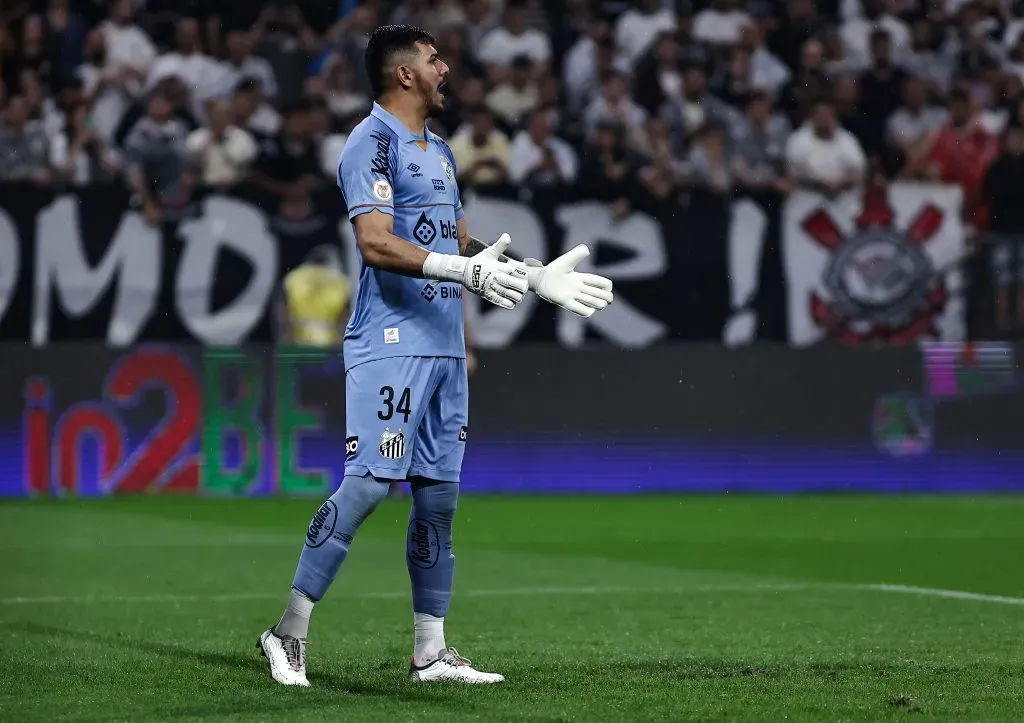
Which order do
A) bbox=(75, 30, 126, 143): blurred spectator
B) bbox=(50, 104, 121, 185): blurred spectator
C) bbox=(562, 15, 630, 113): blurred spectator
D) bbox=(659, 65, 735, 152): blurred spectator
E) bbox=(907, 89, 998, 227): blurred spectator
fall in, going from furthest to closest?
bbox=(562, 15, 630, 113): blurred spectator < bbox=(659, 65, 735, 152): blurred spectator < bbox=(75, 30, 126, 143): blurred spectator < bbox=(907, 89, 998, 227): blurred spectator < bbox=(50, 104, 121, 185): blurred spectator

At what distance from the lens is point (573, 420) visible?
15820 millimetres

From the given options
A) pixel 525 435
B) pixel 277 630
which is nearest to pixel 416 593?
pixel 277 630

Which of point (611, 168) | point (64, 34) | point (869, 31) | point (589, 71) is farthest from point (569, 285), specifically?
point (869, 31)

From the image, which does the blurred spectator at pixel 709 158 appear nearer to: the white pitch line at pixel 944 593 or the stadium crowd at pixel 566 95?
the stadium crowd at pixel 566 95

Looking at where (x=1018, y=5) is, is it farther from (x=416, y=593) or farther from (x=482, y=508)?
(x=416, y=593)

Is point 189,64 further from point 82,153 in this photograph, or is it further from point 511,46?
point 511,46

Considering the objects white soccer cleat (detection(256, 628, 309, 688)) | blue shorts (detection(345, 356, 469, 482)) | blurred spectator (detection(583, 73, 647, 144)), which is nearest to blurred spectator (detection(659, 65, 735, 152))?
blurred spectator (detection(583, 73, 647, 144))

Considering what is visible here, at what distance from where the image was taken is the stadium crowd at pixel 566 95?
53.4ft

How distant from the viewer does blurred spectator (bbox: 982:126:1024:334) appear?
15789mm

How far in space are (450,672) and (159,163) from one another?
10136 mm

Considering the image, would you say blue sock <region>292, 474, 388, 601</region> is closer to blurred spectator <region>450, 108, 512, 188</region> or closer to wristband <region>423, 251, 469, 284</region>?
wristband <region>423, 251, 469, 284</region>

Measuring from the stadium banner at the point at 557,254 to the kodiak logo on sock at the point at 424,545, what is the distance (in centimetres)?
884

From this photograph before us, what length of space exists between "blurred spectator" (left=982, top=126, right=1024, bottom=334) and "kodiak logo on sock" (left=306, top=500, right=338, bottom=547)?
34.6ft

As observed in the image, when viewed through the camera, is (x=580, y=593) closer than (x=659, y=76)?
Yes
